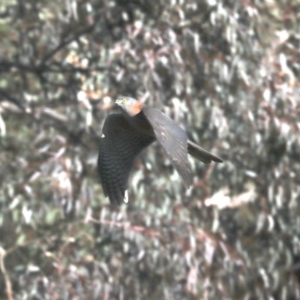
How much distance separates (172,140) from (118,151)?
0.58 m

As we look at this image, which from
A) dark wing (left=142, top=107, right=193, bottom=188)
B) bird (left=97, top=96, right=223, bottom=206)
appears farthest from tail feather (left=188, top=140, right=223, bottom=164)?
dark wing (left=142, top=107, right=193, bottom=188)

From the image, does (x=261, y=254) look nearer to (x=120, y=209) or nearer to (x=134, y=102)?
(x=120, y=209)

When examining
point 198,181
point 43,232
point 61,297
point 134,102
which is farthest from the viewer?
point 43,232

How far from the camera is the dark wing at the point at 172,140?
220 cm

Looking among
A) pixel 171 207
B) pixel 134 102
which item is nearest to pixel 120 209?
pixel 171 207

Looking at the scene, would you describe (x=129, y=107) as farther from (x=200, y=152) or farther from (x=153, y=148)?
(x=153, y=148)

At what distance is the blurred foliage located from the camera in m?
3.67

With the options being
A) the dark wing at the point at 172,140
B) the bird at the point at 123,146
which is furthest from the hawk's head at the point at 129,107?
the dark wing at the point at 172,140

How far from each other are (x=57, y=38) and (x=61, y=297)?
3.55 feet

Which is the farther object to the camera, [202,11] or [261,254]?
[261,254]

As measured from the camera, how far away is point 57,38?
4020 millimetres

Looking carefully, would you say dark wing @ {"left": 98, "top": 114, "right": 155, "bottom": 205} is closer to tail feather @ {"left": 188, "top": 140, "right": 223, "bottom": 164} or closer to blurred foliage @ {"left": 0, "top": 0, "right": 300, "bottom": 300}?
tail feather @ {"left": 188, "top": 140, "right": 223, "bottom": 164}

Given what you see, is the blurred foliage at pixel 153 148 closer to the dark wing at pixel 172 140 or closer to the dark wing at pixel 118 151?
the dark wing at pixel 118 151

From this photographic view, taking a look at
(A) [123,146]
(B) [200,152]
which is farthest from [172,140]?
(A) [123,146]
